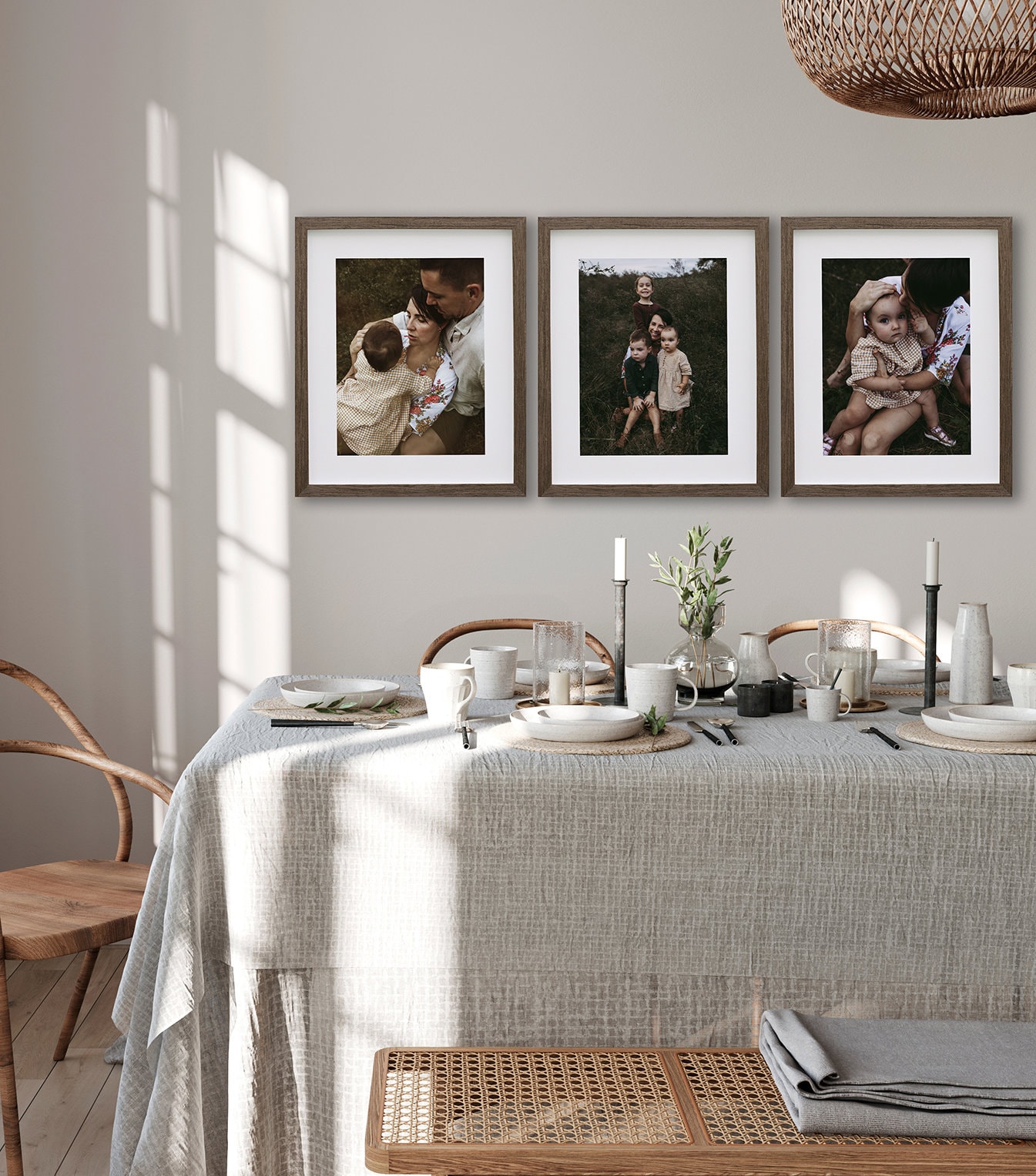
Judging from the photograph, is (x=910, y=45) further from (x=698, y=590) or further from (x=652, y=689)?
(x=652, y=689)

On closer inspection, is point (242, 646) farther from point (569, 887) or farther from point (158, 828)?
point (569, 887)

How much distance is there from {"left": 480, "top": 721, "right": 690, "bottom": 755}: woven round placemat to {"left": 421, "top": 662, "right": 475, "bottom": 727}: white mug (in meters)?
0.07

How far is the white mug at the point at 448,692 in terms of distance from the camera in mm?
1955

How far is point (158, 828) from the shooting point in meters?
3.20

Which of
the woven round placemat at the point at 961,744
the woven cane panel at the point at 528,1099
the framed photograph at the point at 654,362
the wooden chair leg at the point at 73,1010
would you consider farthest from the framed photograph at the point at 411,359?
the woven cane panel at the point at 528,1099

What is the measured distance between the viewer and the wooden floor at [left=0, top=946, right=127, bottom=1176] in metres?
2.14

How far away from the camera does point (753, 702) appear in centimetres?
206

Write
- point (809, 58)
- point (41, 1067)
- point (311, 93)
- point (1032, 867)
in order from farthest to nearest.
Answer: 1. point (311, 93)
2. point (41, 1067)
3. point (809, 58)
4. point (1032, 867)

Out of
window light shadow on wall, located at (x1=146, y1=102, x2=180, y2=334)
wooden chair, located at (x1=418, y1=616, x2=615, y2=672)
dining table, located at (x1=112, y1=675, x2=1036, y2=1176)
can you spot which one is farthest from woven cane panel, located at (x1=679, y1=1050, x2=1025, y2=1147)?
window light shadow on wall, located at (x1=146, y1=102, x2=180, y2=334)

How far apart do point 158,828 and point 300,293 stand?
154 cm

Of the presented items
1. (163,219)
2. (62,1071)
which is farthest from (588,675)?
(163,219)

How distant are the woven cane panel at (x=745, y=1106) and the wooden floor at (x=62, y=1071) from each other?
1222 mm

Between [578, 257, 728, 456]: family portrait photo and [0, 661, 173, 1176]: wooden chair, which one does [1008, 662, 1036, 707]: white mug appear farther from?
[0, 661, 173, 1176]: wooden chair

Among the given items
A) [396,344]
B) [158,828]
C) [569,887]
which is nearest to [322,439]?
[396,344]
